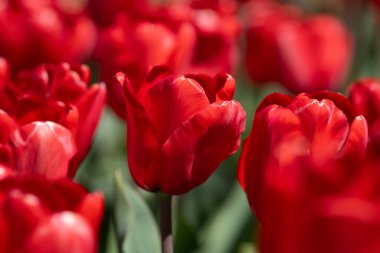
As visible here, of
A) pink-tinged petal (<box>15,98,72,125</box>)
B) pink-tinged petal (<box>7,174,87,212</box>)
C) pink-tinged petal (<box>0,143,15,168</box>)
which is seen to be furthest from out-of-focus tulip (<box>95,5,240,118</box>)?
pink-tinged petal (<box>7,174,87,212</box>)

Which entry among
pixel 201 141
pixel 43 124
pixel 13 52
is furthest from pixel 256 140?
pixel 13 52

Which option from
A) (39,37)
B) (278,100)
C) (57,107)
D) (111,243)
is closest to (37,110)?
(57,107)

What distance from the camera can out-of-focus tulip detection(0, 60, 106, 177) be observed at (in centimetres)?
73

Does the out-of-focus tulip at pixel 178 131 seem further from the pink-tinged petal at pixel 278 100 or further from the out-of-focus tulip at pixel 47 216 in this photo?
the out-of-focus tulip at pixel 47 216

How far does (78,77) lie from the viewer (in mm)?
887

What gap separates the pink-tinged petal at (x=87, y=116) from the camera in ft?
2.59

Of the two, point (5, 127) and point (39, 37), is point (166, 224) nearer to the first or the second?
point (5, 127)

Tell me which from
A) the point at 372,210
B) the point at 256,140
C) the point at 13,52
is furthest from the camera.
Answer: the point at 13,52

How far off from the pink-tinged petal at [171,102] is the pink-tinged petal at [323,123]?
0.30 feet

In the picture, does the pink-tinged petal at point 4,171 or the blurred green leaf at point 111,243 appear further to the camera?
the blurred green leaf at point 111,243

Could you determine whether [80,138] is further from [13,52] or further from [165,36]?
[13,52]

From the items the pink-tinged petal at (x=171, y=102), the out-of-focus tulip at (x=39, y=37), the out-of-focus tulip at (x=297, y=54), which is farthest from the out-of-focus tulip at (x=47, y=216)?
the out-of-focus tulip at (x=297, y=54)

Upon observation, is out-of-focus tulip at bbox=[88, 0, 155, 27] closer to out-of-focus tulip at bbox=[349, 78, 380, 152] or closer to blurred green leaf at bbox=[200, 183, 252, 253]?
blurred green leaf at bbox=[200, 183, 252, 253]

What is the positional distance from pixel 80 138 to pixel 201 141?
0.14m
